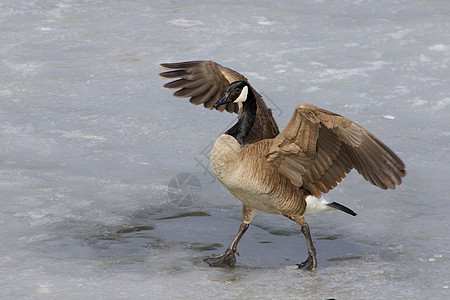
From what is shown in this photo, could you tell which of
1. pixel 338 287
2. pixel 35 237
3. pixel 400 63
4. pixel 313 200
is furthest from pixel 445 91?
pixel 35 237

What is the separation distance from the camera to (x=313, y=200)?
5.14 meters

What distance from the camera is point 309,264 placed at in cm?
481

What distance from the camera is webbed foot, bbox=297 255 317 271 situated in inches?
188

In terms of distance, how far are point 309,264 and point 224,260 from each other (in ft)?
1.96

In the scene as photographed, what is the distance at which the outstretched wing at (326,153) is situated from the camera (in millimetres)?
4543

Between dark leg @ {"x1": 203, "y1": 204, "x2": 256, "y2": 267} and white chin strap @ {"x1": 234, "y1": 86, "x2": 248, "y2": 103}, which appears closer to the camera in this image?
dark leg @ {"x1": 203, "y1": 204, "x2": 256, "y2": 267}

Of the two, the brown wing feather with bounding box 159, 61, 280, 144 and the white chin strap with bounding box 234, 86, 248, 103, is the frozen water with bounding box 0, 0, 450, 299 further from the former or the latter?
the white chin strap with bounding box 234, 86, 248, 103

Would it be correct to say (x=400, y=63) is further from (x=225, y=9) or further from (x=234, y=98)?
Answer: (x=234, y=98)

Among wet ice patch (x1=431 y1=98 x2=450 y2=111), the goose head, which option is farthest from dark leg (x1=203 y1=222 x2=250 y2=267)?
wet ice patch (x1=431 y1=98 x2=450 y2=111)

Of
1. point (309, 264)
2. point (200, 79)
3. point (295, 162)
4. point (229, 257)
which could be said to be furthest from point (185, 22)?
point (309, 264)

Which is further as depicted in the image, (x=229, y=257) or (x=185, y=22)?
(x=185, y=22)

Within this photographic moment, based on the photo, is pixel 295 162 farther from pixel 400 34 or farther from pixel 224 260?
pixel 400 34

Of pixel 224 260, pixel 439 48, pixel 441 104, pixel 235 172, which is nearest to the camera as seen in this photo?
pixel 235 172

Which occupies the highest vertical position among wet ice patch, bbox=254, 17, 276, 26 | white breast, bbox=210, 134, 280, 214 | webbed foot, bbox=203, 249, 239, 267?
wet ice patch, bbox=254, 17, 276, 26
